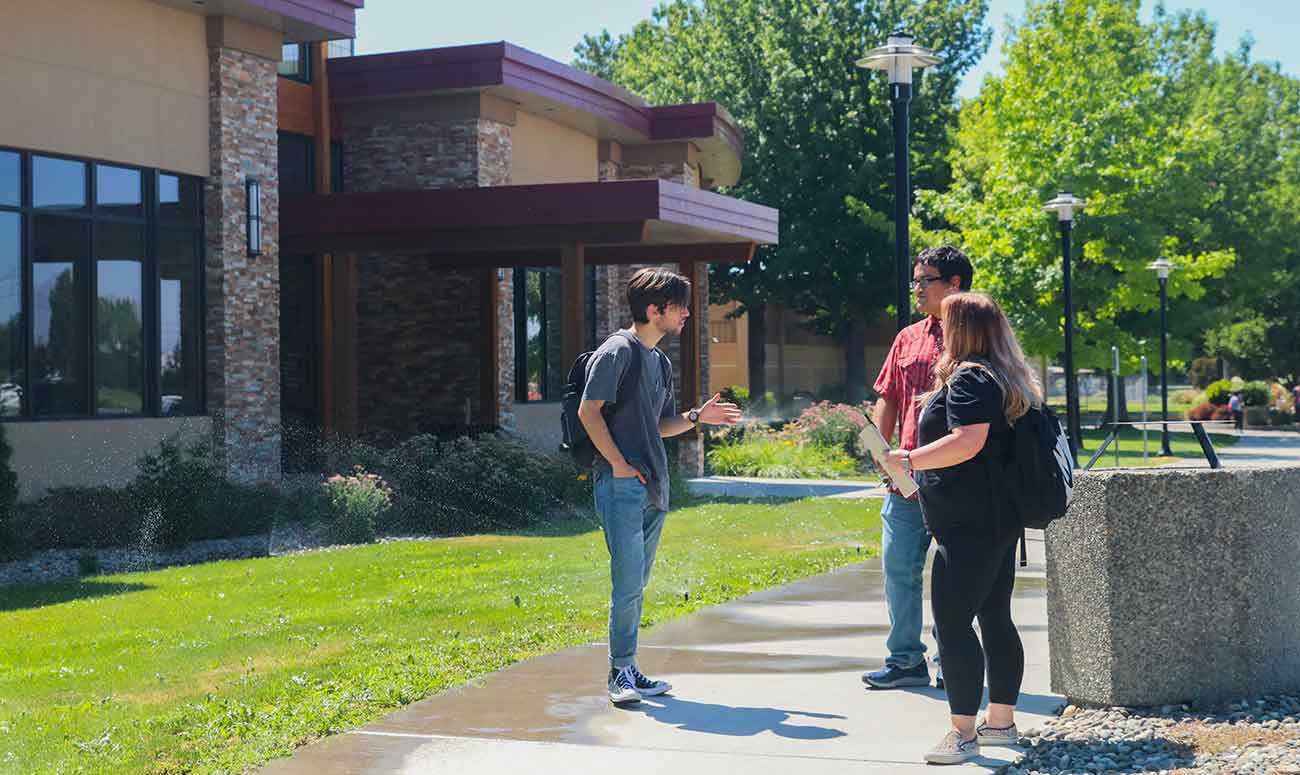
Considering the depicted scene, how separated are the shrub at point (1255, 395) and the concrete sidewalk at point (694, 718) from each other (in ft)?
164

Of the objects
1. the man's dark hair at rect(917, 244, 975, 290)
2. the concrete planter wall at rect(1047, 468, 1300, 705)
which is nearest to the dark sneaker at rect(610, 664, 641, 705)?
the concrete planter wall at rect(1047, 468, 1300, 705)

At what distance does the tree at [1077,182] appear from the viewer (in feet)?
110

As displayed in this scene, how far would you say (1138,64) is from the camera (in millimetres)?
43188

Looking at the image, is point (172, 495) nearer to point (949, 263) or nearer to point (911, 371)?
point (911, 371)

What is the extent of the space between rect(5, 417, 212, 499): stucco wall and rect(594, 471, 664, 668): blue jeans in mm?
9801

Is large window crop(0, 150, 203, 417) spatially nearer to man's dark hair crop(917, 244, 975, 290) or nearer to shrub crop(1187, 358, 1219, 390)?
man's dark hair crop(917, 244, 975, 290)

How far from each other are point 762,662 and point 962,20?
129 ft

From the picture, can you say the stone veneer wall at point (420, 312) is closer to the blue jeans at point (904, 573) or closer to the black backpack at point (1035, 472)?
the blue jeans at point (904, 573)

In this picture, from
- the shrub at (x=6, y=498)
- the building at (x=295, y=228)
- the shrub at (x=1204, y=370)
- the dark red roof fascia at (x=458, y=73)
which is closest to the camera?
the shrub at (x=6, y=498)

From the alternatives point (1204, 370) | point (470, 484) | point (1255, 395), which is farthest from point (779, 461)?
point (1204, 370)

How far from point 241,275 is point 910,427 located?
13.1 m

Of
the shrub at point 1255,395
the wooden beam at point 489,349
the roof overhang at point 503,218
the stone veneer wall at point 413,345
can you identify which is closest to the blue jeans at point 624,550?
the roof overhang at point 503,218

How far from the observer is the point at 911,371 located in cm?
705

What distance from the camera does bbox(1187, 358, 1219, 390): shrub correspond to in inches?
3023
